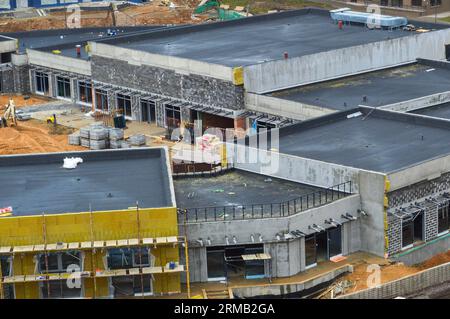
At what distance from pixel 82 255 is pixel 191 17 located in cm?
7783

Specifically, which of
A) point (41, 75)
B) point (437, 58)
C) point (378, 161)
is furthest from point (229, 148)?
point (41, 75)

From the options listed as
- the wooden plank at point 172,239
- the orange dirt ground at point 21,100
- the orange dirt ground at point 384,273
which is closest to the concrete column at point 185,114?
the orange dirt ground at point 21,100

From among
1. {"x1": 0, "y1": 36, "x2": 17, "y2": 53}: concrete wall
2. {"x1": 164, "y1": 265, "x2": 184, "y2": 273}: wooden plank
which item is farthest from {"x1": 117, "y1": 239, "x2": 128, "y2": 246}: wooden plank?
{"x1": 0, "y1": 36, "x2": 17, "y2": 53}: concrete wall

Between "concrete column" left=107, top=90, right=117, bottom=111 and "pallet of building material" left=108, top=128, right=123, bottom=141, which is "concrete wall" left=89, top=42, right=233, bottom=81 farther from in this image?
"pallet of building material" left=108, top=128, right=123, bottom=141

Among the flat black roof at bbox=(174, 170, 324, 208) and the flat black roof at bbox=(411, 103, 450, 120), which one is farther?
the flat black roof at bbox=(411, 103, 450, 120)

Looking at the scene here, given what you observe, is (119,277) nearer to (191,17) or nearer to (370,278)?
(370,278)

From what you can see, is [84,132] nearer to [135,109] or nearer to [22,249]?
[135,109]

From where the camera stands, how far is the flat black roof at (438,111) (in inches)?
2520

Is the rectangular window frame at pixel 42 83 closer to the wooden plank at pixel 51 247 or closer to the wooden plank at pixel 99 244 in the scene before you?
the wooden plank at pixel 51 247

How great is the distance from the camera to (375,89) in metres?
69.9

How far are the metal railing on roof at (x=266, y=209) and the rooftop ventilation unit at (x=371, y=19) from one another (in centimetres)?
3338

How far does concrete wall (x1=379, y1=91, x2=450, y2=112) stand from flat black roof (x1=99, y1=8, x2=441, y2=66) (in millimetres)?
9830

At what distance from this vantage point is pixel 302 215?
1868 inches

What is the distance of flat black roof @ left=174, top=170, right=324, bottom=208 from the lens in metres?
50.1
